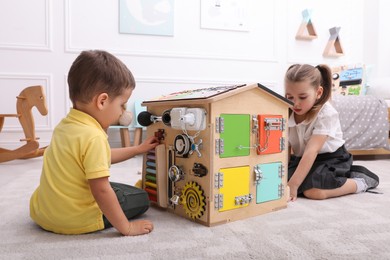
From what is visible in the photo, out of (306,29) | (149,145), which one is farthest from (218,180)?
(306,29)

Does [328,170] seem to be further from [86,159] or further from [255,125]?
[86,159]

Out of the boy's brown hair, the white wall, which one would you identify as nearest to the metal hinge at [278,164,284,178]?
the boy's brown hair

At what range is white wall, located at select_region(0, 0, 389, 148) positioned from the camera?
2.46m

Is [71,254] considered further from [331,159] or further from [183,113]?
[331,159]

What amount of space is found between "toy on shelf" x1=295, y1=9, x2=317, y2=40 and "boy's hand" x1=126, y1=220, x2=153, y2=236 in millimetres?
2593

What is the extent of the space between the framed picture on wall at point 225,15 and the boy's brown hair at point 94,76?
82.8 inches

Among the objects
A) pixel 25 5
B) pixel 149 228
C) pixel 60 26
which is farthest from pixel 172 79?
pixel 149 228

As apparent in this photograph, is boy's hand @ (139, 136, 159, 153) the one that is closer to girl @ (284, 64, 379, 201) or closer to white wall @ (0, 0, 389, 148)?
girl @ (284, 64, 379, 201)

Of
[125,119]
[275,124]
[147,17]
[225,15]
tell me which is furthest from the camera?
[225,15]

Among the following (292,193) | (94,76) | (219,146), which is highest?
(94,76)

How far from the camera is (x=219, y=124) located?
905mm

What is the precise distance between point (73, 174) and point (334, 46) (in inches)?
114

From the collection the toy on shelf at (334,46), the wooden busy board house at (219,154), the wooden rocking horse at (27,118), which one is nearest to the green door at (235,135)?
the wooden busy board house at (219,154)

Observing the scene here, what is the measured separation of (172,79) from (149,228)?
1994 millimetres
